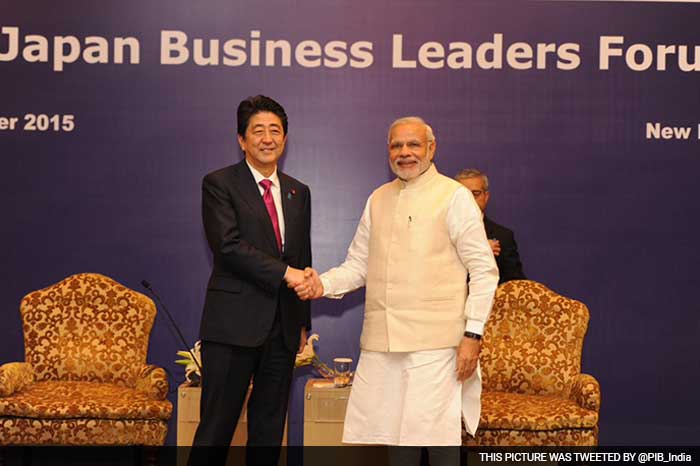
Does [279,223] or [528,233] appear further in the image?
[528,233]

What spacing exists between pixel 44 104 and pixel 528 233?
3.14 meters

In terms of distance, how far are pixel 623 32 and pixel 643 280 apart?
5.17 ft

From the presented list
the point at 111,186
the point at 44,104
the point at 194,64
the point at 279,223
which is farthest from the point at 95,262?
the point at 279,223

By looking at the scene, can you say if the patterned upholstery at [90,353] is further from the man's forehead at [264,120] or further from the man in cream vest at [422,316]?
the man's forehead at [264,120]

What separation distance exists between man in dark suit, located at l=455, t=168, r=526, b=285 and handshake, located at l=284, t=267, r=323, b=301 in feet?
5.46

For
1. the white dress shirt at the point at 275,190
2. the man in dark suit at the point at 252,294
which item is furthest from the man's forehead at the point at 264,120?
the white dress shirt at the point at 275,190

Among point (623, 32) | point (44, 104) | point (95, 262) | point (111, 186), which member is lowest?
point (95, 262)

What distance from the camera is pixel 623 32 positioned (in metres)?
5.48

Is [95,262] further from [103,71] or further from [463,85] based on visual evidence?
[463,85]

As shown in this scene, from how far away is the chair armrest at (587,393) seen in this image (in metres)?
4.23

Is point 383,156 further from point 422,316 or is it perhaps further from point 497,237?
point 422,316

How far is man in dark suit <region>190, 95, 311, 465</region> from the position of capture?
352cm

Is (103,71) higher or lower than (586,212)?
higher

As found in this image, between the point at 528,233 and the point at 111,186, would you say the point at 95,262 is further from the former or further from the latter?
the point at 528,233
